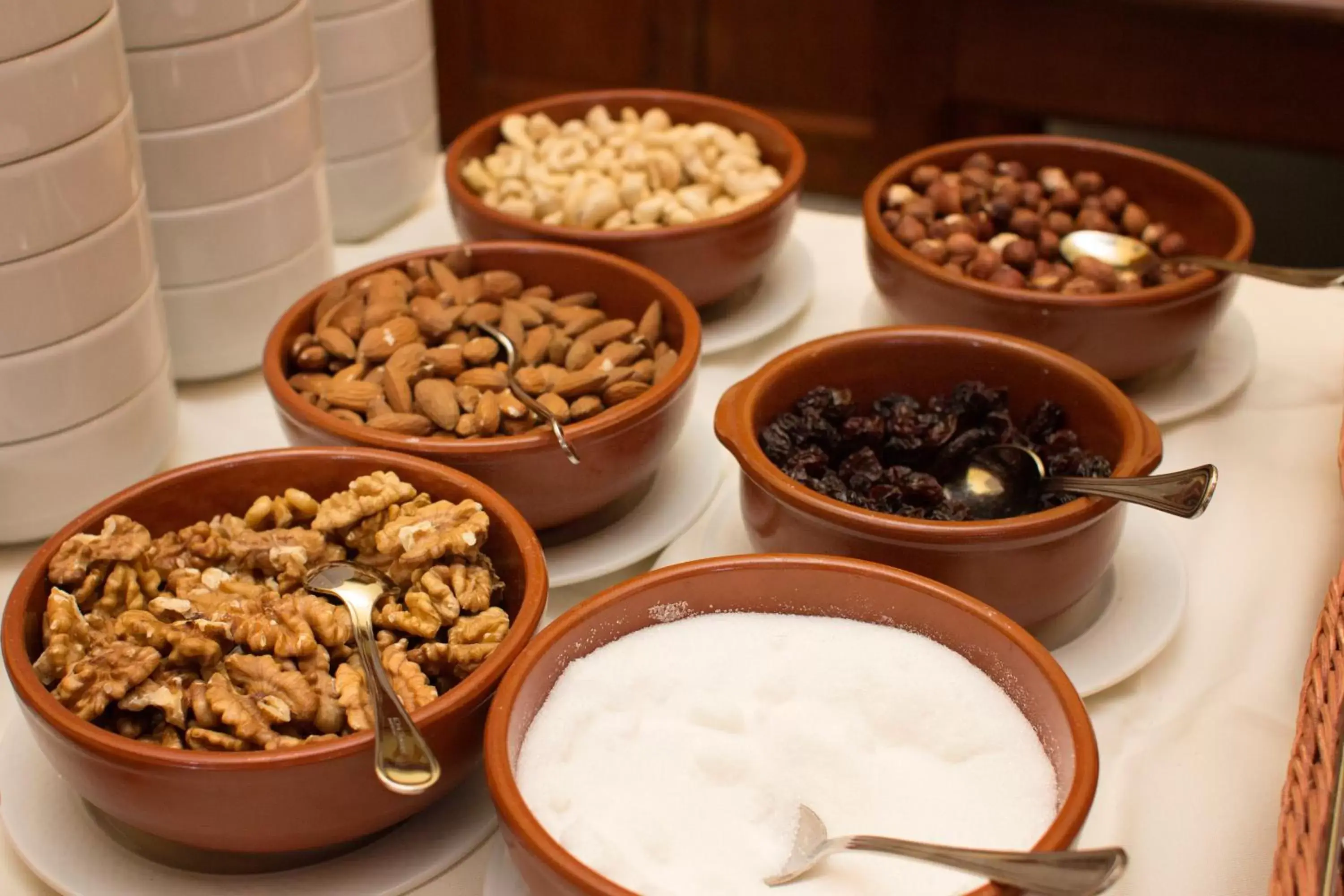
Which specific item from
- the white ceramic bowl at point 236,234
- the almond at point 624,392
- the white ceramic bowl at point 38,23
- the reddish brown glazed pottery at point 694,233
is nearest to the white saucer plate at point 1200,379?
the reddish brown glazed pottery at point 694,233

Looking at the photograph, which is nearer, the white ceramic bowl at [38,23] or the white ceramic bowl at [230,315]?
the white ceramic bowl at [38,23]

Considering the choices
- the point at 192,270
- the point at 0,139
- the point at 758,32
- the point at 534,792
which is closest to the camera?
the point at 534,792

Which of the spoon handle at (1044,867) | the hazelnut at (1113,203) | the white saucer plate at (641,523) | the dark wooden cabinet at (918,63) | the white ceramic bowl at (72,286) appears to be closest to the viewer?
the spoon handle at (1044,867)

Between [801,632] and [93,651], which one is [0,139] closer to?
[93,651]

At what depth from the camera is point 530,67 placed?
259 centimetres

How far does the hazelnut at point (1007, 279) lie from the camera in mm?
1004

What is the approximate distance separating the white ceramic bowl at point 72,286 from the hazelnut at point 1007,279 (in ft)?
1.98

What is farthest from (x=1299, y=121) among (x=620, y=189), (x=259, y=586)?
(x=259, y=586)

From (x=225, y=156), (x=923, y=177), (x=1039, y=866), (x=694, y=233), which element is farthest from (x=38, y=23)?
(x=923, y=177)

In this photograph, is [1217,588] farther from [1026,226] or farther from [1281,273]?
[1026,226]

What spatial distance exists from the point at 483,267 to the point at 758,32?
4.93 feet

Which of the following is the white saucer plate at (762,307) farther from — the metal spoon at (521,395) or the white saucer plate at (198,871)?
the white saucer plate at (198,871)

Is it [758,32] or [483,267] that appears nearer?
[483,267]

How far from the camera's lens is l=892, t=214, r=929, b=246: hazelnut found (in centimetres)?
A: 106
